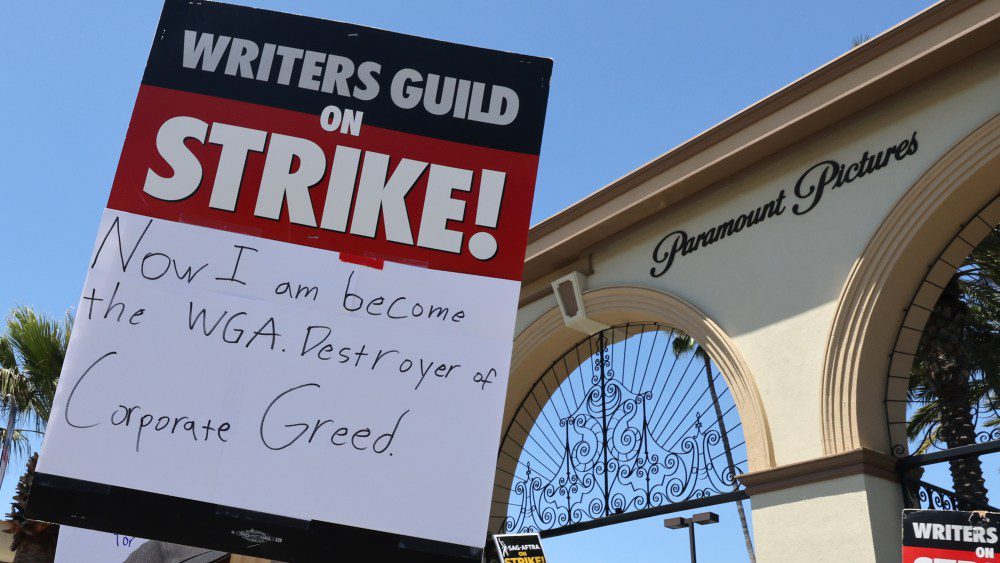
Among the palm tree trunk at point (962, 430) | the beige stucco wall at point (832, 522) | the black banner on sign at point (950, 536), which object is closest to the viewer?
the black banner on sign at point (950, 536)

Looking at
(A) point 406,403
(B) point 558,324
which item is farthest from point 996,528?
(B) point 558,324

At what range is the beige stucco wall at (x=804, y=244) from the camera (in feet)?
→ 24.5

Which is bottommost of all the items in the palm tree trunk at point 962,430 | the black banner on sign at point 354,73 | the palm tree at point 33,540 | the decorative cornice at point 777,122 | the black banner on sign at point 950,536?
the palm tree at point 33,540

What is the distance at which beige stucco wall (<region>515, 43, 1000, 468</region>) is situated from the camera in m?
7.46

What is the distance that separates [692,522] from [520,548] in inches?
317

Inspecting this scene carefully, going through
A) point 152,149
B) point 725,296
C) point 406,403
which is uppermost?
point 725,296

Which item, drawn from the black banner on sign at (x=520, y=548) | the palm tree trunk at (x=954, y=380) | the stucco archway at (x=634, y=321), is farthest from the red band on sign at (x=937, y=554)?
the black banner on sign at (x=520, y=548)

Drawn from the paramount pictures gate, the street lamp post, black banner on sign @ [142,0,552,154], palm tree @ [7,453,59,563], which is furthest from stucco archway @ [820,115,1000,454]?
palm tree @ [7,453,59,563]

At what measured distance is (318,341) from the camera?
7.97 feet

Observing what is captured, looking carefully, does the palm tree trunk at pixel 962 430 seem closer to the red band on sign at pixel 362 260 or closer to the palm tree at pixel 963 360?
the palm tree at pixel 963 360

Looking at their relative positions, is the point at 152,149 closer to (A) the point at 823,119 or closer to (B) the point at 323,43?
(B) the point at 323,43

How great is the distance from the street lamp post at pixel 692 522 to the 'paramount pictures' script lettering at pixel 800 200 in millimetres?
6720

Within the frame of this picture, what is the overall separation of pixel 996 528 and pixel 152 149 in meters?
3.68

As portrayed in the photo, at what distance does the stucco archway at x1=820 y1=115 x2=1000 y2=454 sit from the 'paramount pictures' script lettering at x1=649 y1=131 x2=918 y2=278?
1.57 ft
